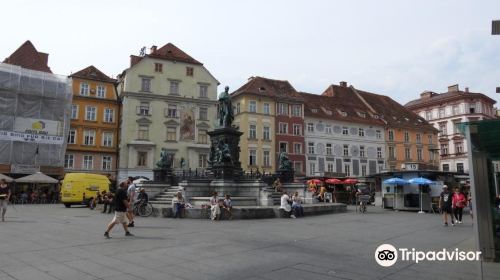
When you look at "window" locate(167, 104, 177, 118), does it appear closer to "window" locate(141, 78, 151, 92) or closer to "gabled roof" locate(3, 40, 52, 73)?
"window" locate(141, 78, 151, 92)

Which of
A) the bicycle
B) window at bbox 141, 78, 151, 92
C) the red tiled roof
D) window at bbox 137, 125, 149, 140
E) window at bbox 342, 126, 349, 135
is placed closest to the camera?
the bicycle

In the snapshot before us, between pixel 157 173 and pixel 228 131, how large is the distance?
513 centimetres

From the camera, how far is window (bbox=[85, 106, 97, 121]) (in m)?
47.7

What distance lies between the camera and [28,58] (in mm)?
46688

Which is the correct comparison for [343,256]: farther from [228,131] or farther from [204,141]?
[204,141]

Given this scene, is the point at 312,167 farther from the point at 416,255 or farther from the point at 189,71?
the point at 416,255

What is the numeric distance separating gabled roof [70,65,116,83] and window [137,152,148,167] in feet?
33.7

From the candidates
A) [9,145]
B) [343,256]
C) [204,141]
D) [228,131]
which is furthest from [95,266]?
[204,141]

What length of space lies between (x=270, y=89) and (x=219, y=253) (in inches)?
1877

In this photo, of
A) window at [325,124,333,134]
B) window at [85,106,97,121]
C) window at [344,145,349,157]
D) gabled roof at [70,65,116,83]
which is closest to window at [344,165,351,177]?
window at [344,145,349,157]

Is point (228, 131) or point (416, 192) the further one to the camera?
point (416, 192)

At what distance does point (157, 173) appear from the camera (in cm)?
2497

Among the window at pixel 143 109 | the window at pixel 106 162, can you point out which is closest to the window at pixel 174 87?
the window at pixel 143 109

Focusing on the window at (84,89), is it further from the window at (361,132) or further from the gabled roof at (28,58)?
the window at (361,132)
